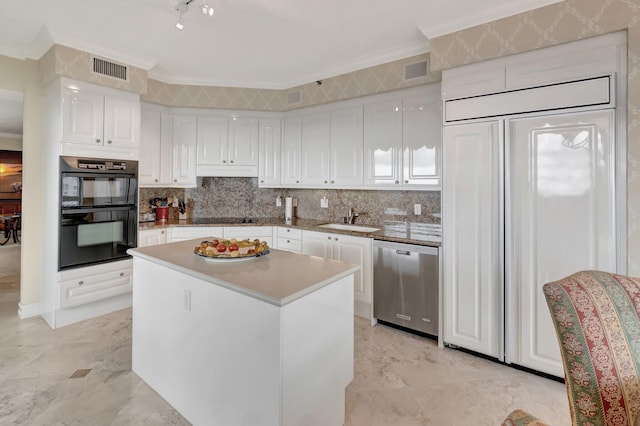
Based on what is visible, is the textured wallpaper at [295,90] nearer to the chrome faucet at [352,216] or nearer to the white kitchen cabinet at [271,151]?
the white kitchen cabinet at [271,151]

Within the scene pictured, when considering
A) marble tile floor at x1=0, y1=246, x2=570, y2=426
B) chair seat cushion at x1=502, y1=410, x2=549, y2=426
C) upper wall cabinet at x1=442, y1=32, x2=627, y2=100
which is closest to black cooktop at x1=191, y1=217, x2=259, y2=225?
marble tile floor at x1=0, y1=246, x2=570, y2=426

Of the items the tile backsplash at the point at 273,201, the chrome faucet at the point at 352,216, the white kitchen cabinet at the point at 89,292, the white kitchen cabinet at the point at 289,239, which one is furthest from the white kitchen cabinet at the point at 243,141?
the white kitchen cabinet at the point at 89,292

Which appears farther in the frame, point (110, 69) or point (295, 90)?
point (295, 90)

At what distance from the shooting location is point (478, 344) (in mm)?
2551

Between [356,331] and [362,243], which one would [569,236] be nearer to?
[362,243]

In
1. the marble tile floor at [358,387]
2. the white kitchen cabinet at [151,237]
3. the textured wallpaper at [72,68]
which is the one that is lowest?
the marble tile floor at [358,387]

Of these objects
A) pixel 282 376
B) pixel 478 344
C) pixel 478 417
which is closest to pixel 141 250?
pixel 282 376

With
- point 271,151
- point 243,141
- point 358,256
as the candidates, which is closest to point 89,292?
point 243,141

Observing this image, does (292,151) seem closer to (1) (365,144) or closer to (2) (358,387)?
(1) (365,144)

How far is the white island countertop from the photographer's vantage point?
1.49 metres

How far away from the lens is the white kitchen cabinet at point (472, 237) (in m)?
2.44

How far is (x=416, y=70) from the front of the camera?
310cm

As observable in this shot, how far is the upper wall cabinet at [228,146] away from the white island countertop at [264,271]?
2.12 m

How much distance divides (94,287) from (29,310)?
30.6 inches
